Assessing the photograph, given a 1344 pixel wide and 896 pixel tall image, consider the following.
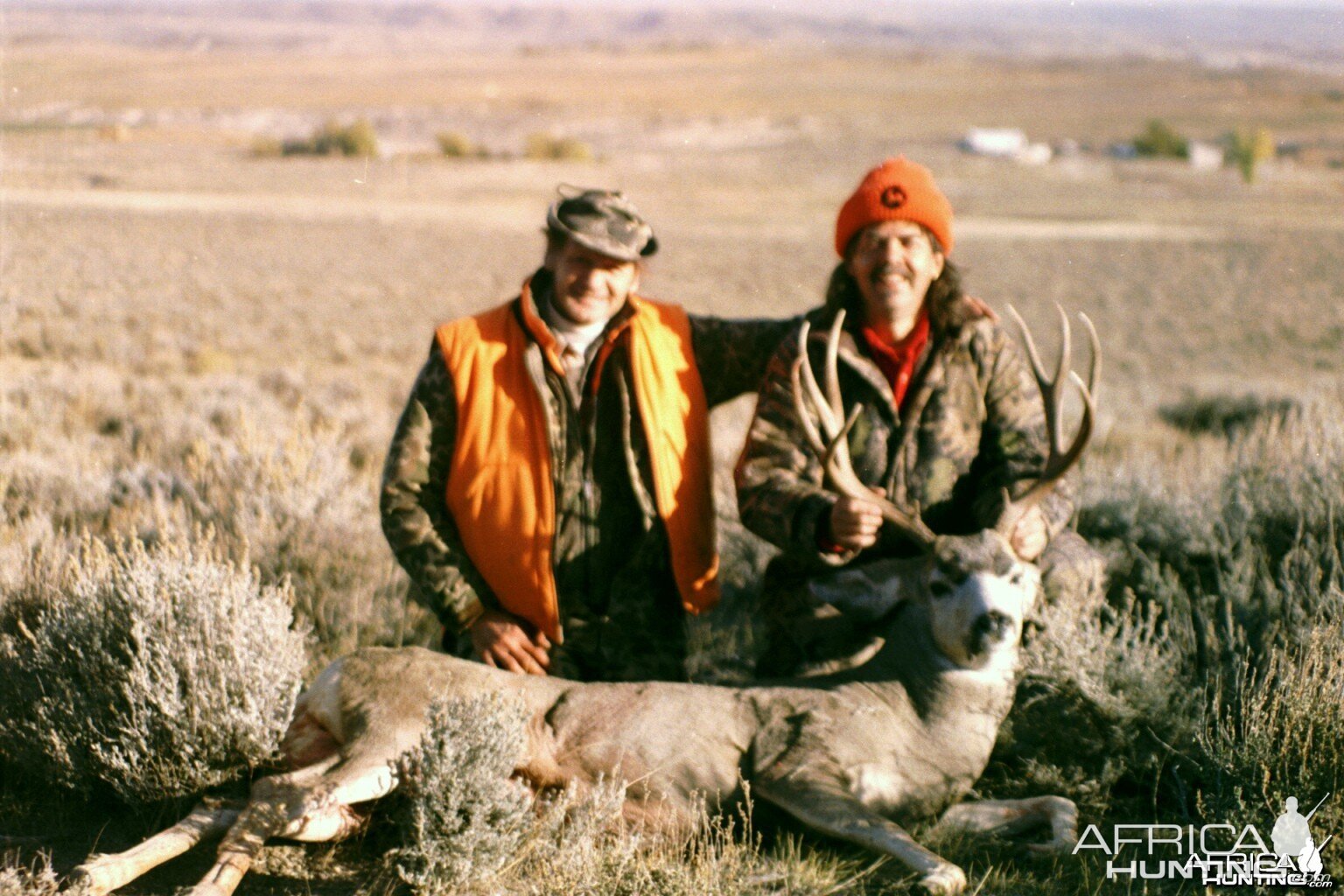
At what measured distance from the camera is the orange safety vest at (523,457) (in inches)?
200

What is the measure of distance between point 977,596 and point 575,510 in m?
1.59

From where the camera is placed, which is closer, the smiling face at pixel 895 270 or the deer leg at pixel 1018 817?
the deer leg at pixel 1018 817

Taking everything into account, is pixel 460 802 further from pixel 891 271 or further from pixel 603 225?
pixel 891 271

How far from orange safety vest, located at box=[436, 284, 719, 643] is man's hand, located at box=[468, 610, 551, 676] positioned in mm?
105

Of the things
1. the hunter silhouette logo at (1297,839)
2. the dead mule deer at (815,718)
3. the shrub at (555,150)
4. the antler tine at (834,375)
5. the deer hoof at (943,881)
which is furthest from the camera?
the shrub at (555,150)

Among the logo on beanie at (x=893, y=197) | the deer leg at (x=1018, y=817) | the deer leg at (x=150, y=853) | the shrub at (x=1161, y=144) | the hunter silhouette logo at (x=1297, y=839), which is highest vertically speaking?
the logo on beanie at (x=893, y=197)

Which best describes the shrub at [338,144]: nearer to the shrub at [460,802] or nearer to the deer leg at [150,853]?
the deer leg at [150,853]

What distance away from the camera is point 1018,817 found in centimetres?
442

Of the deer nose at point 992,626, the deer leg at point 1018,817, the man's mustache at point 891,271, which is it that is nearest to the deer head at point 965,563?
the deer nose at point 992,626

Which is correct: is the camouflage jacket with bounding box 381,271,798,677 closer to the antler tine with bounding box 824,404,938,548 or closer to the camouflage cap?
the camouflage cap

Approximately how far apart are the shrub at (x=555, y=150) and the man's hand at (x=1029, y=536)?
59768mm

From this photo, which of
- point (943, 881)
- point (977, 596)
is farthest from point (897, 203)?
point (943, 881)

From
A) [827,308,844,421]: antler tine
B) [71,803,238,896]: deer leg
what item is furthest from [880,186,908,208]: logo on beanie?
[71,803,238,896]: deer leg

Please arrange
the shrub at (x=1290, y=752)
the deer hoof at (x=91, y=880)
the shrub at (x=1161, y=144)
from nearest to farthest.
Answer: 1. the deer hoof at (x=91, y=880)
2. the shrub at (x=1290, y=752)
3. the shrub at (x=1161, y=144)
